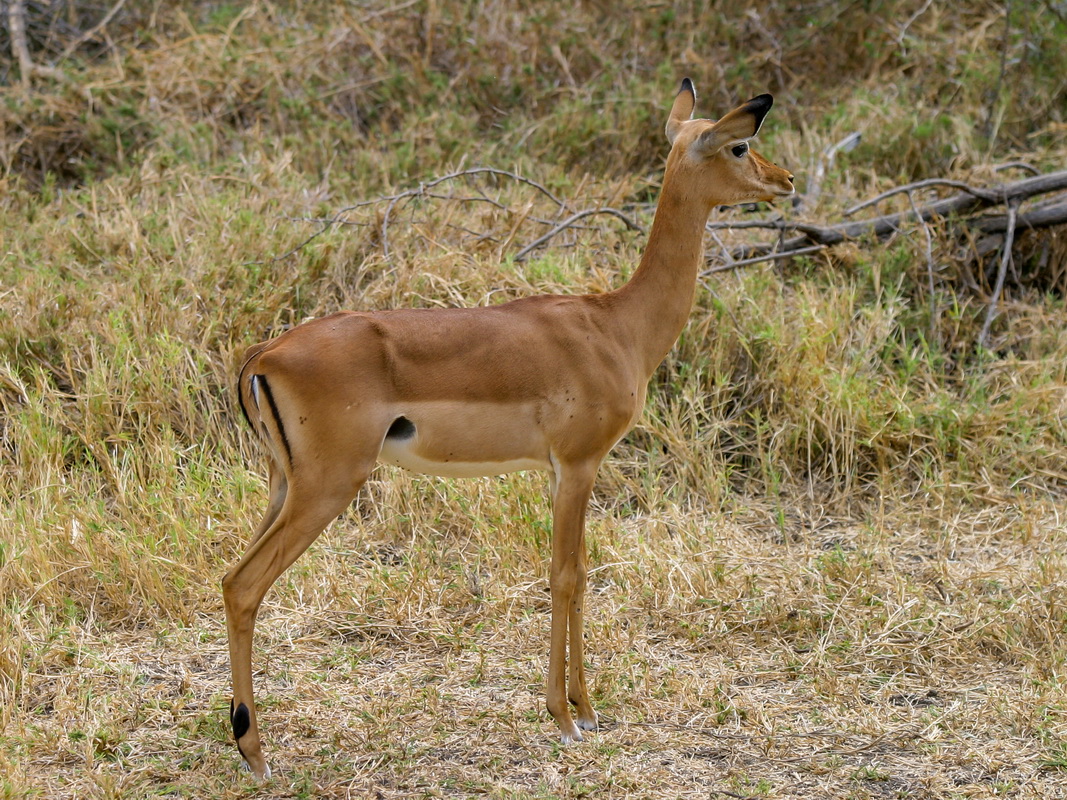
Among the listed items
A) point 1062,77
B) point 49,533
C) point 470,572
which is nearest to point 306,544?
point 470,572

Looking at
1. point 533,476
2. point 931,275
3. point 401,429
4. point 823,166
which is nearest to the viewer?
point 401,429

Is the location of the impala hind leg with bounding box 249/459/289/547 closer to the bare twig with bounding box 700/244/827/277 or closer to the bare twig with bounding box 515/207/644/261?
the bare twig with bounding box 515/207/644/261

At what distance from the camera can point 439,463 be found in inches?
148

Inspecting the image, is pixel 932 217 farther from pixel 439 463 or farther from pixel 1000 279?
pixel 439 463

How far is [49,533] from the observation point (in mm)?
4910

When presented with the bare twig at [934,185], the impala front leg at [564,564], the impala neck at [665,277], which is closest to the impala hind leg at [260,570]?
the impala front leg at [564,564]

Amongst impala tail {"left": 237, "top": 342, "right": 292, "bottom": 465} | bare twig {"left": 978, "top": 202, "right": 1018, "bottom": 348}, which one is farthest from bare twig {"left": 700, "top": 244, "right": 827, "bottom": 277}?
impala tail {"left": 237, "top": 342, "right": 292, "bottom": 465}

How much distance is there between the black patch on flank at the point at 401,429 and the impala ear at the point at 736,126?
1.34 m

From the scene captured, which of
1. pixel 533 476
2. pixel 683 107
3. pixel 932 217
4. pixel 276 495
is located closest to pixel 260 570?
pixel 276 495

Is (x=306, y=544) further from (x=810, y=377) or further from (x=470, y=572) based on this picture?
(x=810, y=377)

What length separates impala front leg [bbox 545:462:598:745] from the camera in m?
3.87

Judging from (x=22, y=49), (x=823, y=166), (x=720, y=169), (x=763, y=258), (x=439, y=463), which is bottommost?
(x=763, y=258)

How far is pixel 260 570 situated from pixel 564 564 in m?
0.94

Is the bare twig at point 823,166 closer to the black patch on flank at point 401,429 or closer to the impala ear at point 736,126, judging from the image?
the impala ear at point 736,126
